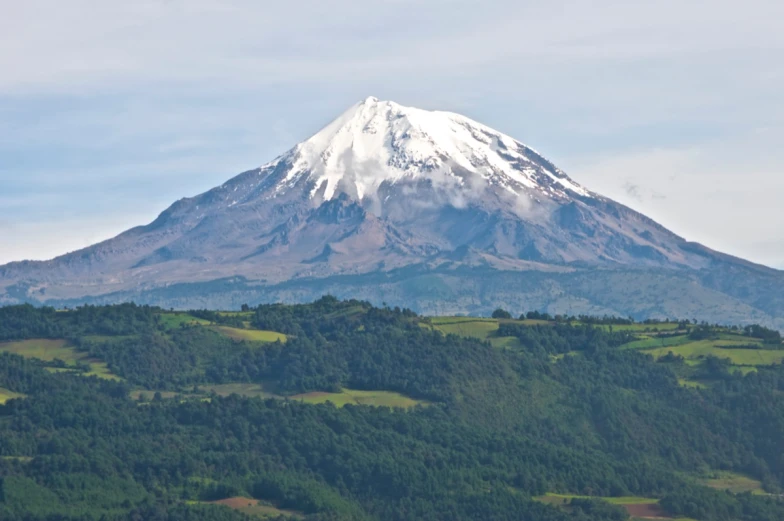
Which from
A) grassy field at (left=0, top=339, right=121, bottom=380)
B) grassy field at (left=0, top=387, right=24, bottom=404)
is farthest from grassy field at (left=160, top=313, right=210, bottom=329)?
grassy field at (left=0, top=387, right=24, bottom=404)

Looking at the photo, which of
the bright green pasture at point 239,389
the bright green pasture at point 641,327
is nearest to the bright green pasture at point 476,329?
the bright green pasture at point 641,327

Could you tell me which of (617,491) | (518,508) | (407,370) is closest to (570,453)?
(617,491)

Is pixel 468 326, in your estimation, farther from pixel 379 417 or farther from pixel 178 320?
pixel 379 417

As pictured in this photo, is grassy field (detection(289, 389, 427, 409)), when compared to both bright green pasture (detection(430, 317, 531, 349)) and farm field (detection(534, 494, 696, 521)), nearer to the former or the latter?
bright green pasture (detection(430, 317, 531, 349))

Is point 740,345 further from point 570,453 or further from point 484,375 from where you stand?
point 570,453

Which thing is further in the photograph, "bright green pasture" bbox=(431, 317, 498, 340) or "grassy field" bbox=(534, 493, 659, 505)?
"bright green pasture" bbox=(431, 317, 498, 340)
